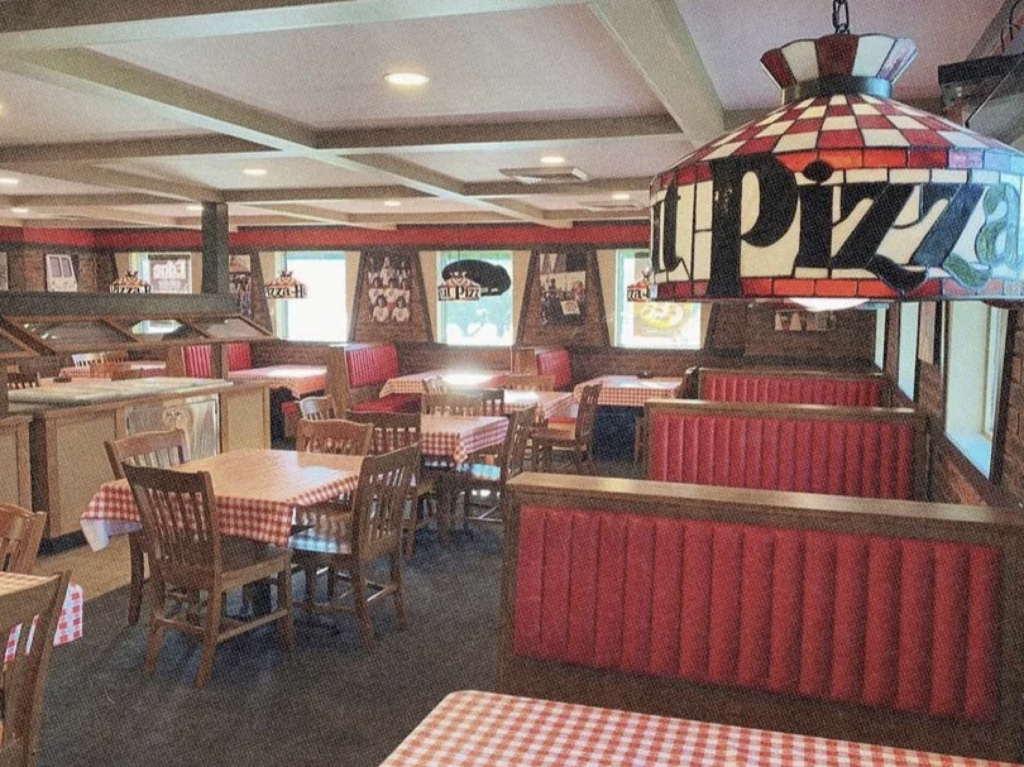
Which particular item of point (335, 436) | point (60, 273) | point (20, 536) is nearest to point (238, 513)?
point (20, 536)

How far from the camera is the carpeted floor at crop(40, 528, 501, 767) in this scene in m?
3.27

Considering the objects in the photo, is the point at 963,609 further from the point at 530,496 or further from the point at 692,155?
the point at 692,155

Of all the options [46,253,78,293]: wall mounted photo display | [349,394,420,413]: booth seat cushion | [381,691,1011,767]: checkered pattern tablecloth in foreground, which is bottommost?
[349,394,420,413]: booth seat cushion

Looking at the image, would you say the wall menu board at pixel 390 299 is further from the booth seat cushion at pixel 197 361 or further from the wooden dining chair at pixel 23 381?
the wooden dining chair at pixel 23 381

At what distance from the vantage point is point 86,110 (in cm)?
498

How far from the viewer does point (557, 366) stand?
1095cm

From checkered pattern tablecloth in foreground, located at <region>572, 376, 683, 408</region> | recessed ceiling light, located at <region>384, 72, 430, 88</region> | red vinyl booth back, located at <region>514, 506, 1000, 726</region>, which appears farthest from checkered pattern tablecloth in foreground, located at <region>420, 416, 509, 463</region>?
red vinyl booth back, located at <region>514, 506, 1000, 726</region>

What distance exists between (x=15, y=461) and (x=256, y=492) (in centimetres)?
241

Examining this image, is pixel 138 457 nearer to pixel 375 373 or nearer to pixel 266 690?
pixel 266 690

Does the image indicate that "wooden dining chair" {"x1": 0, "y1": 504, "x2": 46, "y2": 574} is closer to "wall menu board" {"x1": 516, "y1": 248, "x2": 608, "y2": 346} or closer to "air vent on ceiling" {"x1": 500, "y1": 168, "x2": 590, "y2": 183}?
"air vent on ceiling" {"x1": 500, "y1": 168, "x2": 590, "y2": 183}

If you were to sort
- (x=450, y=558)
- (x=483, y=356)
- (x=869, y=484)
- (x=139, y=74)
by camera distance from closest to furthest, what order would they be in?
(x=139, y=74) → (x=869, y=484) → (x=450, y=558) → (x=483, y=356)

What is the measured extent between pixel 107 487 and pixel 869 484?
3.78m

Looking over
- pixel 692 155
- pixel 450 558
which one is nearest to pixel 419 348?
pixel 450 558

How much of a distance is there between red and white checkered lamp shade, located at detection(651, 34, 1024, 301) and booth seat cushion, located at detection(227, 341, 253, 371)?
40.1 feet
